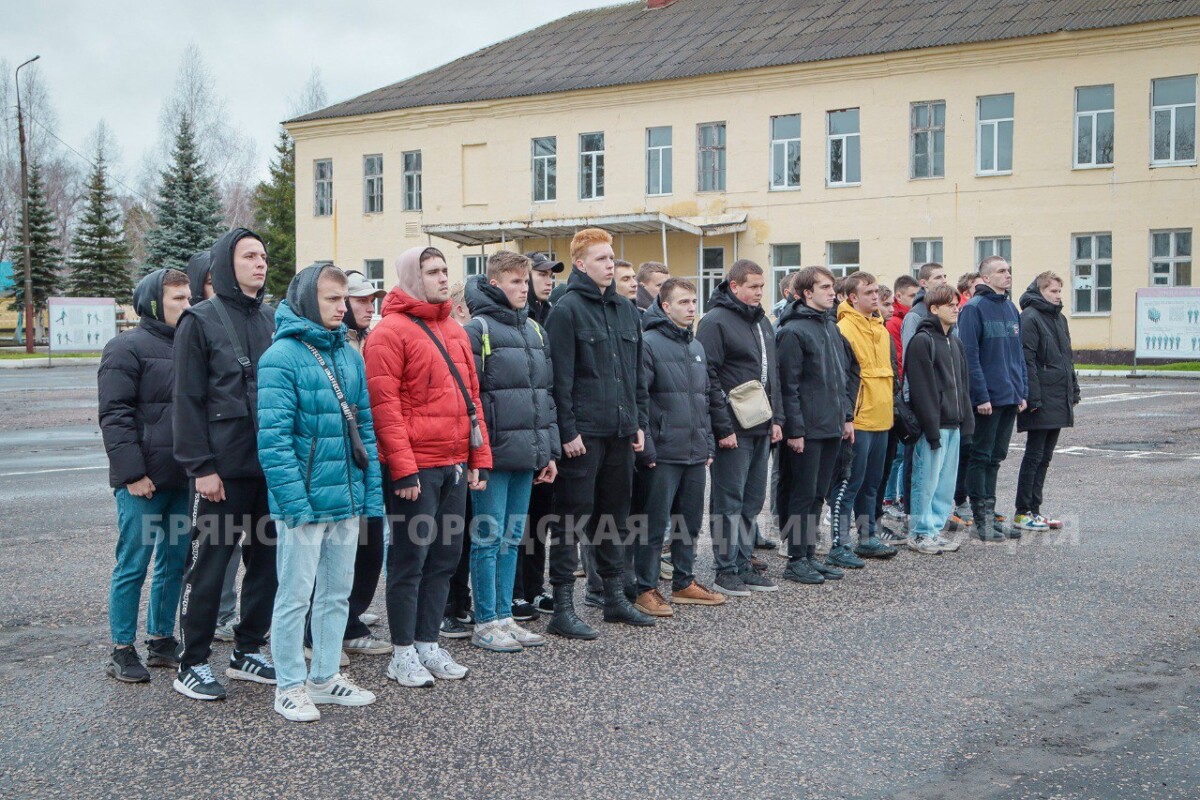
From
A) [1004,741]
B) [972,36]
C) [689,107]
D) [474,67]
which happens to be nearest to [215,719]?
[1004,741]

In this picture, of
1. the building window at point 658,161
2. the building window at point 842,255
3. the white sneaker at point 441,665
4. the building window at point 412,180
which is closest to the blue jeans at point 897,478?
the white sneaker at point 441,665

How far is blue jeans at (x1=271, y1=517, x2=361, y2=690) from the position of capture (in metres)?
5.34

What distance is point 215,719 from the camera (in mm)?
5223

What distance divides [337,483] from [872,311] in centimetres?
515

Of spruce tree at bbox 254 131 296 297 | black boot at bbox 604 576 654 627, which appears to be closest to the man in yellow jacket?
black boot at bbox 604 576 654 627

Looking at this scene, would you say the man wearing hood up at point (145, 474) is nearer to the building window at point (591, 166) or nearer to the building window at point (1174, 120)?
the building window at point (1174, 120)

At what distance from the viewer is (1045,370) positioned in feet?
33.4

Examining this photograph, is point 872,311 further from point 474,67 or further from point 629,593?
point 474,67

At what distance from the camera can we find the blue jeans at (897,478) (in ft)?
34.7

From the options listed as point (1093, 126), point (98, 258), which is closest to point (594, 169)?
point (1093, 126)

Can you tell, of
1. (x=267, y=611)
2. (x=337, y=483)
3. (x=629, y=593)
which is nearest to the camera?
(x=337, y=483)

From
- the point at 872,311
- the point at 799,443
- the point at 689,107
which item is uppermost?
the point at 689,107

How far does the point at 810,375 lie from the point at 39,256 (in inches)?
2294

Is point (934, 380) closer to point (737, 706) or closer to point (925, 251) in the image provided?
point (737, 706)
